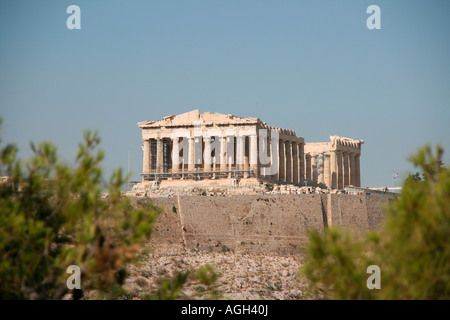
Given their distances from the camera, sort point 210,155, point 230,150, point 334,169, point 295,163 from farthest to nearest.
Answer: point 334,169 → point 295,163 → point 210,155 → point 230,150

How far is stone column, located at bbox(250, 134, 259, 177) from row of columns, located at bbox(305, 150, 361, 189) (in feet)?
39.9

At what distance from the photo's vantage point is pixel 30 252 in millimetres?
24578

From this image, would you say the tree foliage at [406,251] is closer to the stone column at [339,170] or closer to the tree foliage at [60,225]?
the tree foliage at [60,225]

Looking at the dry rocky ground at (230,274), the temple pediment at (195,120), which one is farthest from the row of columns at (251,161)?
the dry rocky ground at (230,274)

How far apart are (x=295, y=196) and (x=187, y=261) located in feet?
29.2

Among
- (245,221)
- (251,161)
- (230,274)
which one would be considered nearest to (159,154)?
(251,161)

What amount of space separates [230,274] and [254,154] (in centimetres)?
1857

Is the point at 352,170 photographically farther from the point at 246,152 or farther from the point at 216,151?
the point at 216,151

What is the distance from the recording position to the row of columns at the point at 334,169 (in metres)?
78.7

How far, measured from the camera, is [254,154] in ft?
217

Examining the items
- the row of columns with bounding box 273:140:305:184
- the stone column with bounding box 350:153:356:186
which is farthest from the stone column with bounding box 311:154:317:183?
the row of columns with bounding box 273:140:305:184

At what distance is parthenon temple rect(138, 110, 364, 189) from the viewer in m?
66.6

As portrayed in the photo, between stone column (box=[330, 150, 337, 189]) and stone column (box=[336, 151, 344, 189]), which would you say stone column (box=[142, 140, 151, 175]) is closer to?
stone column (box=[330, 150, 337, 189])
